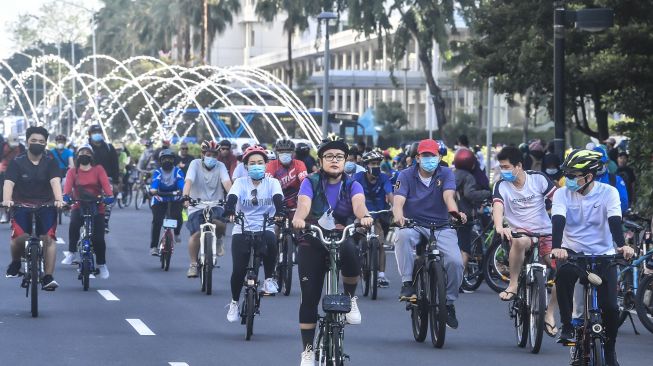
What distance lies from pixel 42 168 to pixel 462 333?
4.63 metres

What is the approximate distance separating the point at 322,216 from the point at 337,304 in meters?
1.04

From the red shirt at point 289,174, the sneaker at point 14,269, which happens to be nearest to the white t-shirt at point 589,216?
the red shirt at point 289,174

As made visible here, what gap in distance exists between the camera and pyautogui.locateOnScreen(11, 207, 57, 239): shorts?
15344mm

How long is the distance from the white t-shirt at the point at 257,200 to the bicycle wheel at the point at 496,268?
146 inches

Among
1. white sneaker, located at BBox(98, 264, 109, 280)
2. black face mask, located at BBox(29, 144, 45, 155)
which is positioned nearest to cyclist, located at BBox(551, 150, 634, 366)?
black face mask, located at BBox(29, 144, 45, 155)

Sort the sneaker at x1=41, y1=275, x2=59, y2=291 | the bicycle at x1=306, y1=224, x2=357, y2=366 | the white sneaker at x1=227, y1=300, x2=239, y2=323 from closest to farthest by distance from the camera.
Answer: the bicycle at x1=306, y1=224, x2=357, y2=366, the white sneaker at x1=227, y1=300, x2=239, y2=323, the sneaker at x1=41, y1=275, x2=59, y2=291

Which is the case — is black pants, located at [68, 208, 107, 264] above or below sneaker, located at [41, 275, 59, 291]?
above

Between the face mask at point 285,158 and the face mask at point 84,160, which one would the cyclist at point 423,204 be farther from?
the face mask at point 84,160

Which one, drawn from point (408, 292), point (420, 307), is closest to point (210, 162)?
point (408, 292)

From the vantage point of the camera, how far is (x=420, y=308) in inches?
516

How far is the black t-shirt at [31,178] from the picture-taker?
15344mm

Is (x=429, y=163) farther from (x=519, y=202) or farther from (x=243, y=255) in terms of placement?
(x=243, y=255)

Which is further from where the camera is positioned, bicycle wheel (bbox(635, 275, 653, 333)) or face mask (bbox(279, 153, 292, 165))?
face mask (bbox(279, 153, 292, 165))

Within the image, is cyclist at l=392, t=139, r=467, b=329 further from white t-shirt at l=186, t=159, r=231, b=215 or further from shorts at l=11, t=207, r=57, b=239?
white t-shirt at l=186, t=159, r=231, b=215
